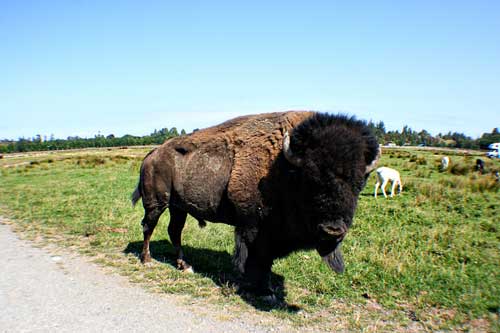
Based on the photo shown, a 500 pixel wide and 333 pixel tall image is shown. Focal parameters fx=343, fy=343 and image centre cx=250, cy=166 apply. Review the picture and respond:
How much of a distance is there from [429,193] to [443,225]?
207 inches

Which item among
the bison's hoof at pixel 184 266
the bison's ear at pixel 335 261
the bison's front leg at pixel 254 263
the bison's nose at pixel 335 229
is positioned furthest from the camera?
the bison's hoof at pixel 184 266

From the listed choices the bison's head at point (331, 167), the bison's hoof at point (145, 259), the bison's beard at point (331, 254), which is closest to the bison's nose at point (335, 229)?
the bison's head at point (331, 167)

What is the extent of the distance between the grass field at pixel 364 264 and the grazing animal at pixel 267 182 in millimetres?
611

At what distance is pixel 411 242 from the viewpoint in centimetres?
739

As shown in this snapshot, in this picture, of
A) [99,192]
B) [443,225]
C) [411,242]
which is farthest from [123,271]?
[99,192]

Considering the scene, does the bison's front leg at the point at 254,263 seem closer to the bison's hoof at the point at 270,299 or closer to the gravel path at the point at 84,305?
the bison's hoof at the point at 270,299

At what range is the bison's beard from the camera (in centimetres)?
436

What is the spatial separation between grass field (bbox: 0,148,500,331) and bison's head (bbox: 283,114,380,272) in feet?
3.15

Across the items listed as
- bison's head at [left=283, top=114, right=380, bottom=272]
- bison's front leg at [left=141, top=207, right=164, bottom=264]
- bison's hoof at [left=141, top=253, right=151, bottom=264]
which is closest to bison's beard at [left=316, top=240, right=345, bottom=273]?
bison's head at [left=283, top=114, right=380, bottom=272]

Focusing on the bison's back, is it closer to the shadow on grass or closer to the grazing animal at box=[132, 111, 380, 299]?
the grazing animal at box=[132, 111, 380, 299]

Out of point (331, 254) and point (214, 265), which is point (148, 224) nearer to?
point (214, 265)

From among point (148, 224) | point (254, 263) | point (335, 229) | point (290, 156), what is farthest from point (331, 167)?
point (148, 224)

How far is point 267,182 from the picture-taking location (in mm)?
5082

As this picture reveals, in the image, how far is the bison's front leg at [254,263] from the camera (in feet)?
17.1
